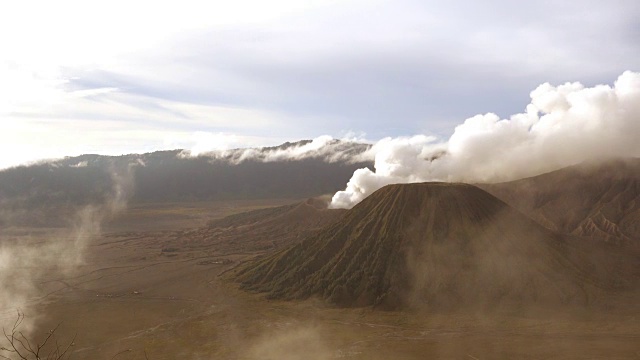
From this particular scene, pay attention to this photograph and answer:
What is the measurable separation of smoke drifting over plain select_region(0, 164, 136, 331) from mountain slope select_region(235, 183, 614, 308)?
102 ft

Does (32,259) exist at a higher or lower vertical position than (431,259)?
lower

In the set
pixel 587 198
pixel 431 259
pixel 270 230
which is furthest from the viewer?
pixel 270 230

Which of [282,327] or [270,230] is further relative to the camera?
[270,230]

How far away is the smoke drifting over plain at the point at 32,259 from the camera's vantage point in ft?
220

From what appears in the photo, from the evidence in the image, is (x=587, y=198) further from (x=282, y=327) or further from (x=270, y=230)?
(x=282, y=327)

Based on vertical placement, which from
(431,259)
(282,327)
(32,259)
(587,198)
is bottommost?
(32,259)

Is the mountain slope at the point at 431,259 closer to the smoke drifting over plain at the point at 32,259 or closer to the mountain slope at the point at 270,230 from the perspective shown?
the smoke drifting over plain at the point at 32,259

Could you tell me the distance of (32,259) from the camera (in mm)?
101125

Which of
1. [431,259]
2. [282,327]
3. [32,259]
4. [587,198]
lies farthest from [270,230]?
[587,198]

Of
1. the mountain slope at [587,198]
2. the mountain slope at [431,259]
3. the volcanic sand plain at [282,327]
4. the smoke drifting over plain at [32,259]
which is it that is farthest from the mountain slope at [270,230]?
the mountain slope at [587,198]

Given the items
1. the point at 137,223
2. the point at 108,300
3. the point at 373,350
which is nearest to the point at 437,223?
the point at 373,350

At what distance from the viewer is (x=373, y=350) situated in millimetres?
46625

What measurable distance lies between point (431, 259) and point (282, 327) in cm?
2393

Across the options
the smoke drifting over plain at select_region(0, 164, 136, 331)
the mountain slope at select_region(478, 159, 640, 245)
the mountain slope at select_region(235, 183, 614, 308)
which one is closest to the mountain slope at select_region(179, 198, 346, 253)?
the smoke drifting over plain at select_region(0, 164, 136, 331)
